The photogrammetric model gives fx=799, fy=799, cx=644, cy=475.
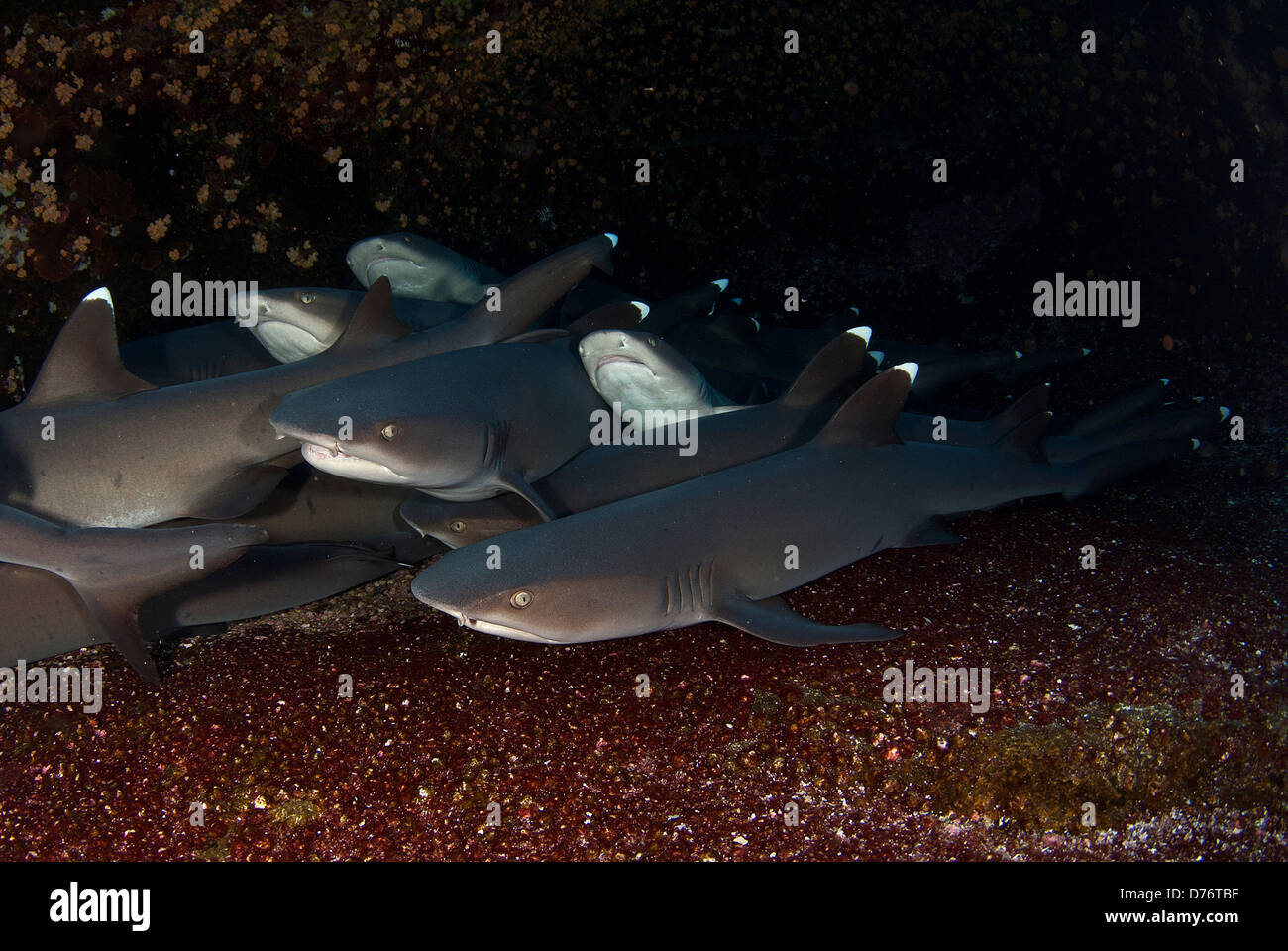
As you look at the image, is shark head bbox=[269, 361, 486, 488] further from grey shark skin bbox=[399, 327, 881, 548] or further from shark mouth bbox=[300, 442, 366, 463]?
grey shark skin bbox=[399, 327, 881, 548]

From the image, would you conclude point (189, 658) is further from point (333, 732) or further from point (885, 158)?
point (885, 158)

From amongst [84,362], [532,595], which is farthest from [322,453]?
[84,362]

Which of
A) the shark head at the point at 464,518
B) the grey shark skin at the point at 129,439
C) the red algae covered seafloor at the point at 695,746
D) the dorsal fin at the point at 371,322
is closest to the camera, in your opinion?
the red algae covered seafloor at the point at 695,746

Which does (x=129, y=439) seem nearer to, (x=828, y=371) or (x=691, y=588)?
(x=691, y=588)

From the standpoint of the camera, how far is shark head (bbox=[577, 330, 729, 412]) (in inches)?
149

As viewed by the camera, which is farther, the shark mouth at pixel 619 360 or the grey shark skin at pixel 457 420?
the shark mouth at pixel 619 360

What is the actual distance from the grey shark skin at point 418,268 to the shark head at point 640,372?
1.31 m

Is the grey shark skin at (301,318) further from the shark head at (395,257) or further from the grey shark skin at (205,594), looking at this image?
the grey shark skin at (205,594)

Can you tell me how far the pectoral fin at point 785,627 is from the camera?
2803 mm

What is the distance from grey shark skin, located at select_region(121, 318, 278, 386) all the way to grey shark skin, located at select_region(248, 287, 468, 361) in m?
0.31

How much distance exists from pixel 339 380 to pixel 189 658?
1268mm

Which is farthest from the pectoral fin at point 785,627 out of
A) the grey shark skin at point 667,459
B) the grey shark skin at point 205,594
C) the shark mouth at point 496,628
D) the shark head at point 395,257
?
the shark head at point 395,257

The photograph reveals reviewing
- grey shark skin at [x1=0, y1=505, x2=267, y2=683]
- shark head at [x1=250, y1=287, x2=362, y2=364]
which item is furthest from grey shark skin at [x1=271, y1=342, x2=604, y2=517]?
shark head at [x1=250, y1=287, x2=362, y2=364]

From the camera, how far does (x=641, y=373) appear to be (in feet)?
12.9
